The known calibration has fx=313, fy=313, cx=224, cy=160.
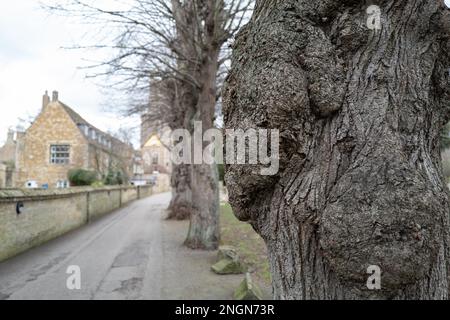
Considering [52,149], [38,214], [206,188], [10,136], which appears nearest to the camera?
[206,188]

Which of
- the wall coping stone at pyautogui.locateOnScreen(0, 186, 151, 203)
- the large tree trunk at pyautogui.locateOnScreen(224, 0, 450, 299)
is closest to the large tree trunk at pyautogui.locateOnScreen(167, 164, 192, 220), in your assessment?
the wall coping stone at pyautogui.locateOnScreen(0, 186, 151, 203)

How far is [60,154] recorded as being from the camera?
3030 cm

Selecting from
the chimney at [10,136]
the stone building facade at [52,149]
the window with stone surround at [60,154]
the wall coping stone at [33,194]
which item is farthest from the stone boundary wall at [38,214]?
the chimney at [10,136]

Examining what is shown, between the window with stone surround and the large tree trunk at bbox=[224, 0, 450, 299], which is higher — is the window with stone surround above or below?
above

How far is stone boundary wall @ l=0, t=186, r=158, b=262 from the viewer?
26.4 ft

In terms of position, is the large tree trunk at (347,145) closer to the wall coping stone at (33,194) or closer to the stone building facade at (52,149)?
the wall coping stone at (33,194)

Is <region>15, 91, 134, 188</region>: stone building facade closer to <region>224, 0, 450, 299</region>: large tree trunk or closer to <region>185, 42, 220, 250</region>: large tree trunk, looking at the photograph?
<region>185, 42, 220, 250</region>: large tree trunk

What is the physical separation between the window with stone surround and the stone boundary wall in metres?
16.0

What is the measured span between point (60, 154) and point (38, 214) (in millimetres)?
22924

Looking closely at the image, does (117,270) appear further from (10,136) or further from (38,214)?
(10,136)

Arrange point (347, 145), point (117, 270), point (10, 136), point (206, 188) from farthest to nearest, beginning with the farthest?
point (10, 136) < point (206, 188) < point (117, 270) < point (347, 145)

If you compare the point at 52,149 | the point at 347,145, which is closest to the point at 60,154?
the point at 52,149
